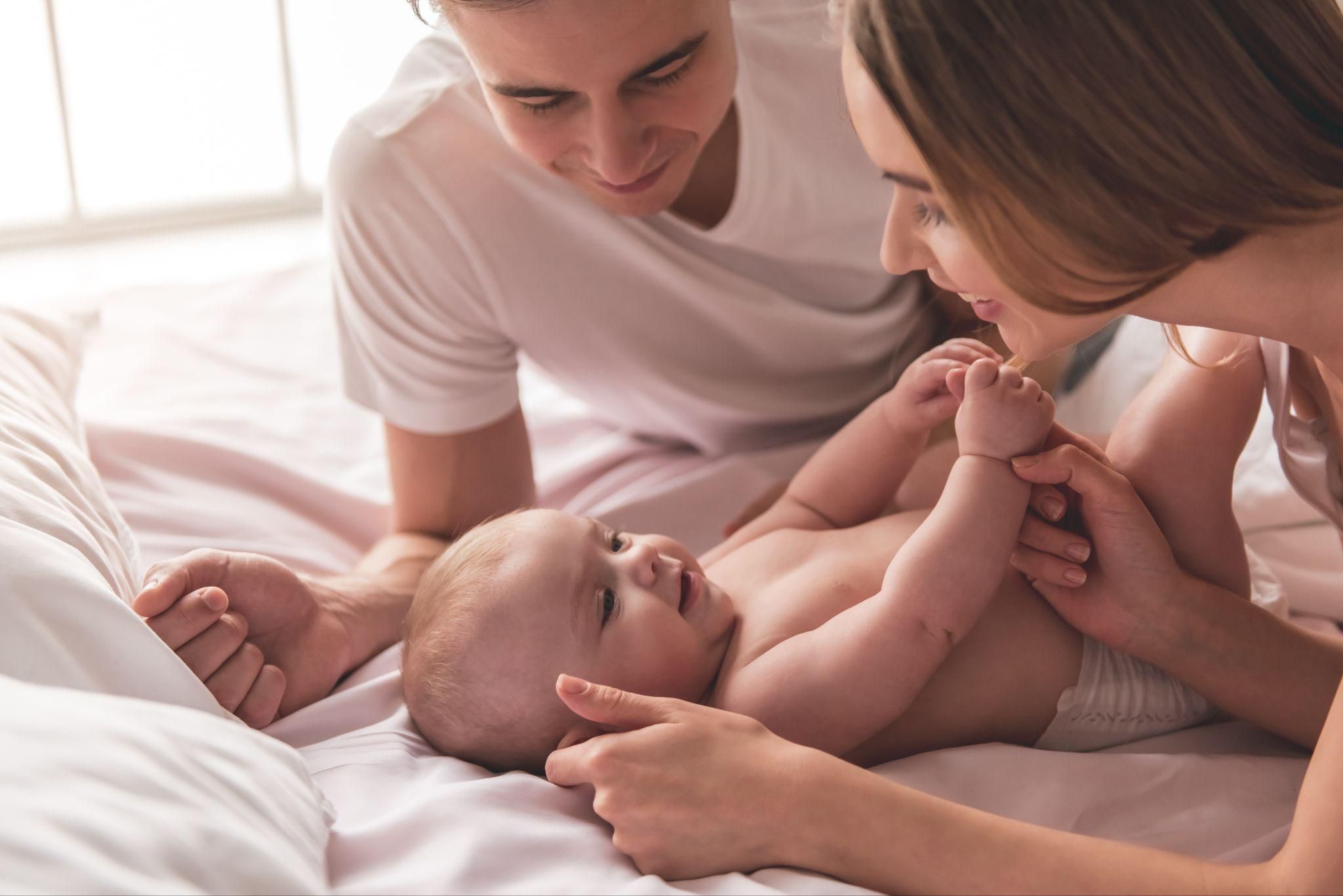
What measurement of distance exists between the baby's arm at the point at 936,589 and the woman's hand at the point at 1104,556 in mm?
34

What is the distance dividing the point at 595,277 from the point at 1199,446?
2.82 ft

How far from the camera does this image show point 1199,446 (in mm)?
1217

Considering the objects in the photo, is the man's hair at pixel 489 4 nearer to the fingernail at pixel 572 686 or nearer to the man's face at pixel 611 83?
the man's face at pixel 611 83

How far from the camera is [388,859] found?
103 centimetres

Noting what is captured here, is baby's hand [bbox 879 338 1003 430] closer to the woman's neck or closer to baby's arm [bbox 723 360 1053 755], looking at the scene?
baby's arm [bbox 723 360 1053 755]

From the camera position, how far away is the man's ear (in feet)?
3.85

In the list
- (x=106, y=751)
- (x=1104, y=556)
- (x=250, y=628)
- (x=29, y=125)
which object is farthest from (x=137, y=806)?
(x=29, y=125)

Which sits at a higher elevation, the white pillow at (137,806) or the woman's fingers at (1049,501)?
the woman's fingers at (1049,501)

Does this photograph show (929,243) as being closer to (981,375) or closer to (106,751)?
(981,375)

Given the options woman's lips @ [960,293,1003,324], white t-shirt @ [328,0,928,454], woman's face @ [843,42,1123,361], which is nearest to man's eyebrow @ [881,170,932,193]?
woman's face @ [843,42,1123,361]

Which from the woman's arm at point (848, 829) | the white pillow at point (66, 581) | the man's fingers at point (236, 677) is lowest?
the man's fingers at point (236, 677)

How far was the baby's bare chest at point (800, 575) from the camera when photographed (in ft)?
4.30

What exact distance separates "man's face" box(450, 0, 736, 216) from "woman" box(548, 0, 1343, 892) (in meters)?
0.35

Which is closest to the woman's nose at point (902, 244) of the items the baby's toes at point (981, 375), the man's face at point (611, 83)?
the baby's toes at point (981, 375)
